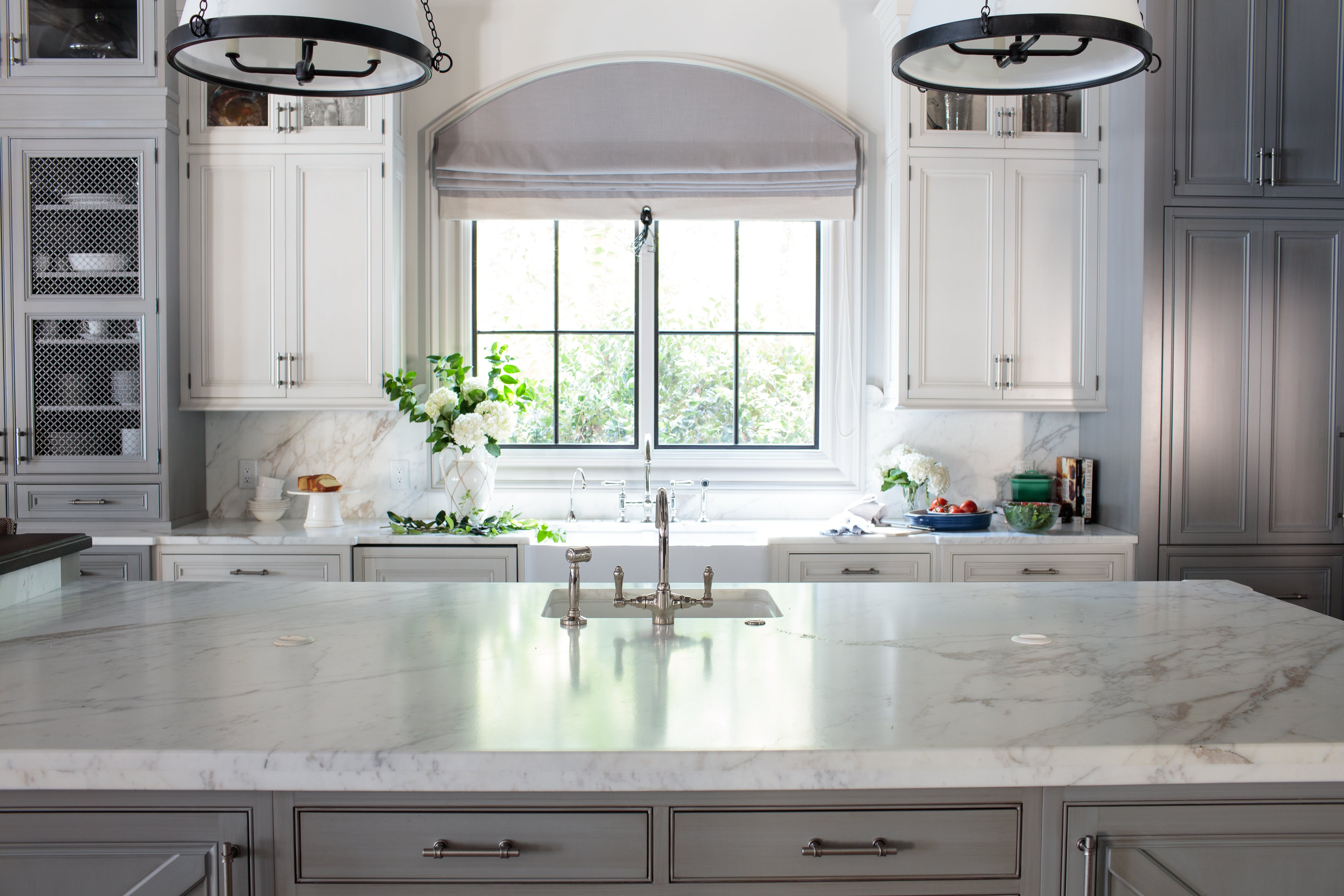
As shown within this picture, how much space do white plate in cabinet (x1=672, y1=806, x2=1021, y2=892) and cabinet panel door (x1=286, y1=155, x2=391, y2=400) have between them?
2.67 metres

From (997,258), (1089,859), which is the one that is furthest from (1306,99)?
(1089,859)

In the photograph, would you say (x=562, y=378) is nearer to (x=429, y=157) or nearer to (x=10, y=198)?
(x=429, y=157)

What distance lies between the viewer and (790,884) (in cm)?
130

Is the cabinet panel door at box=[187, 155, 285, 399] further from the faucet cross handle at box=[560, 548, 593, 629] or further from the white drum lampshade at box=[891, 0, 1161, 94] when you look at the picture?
the white drum lampshade at box=[891, 0, 1161, 94]

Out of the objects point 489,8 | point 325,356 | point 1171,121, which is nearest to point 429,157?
point 489,8

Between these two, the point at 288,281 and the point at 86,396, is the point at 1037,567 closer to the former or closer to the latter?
the point at 288,281

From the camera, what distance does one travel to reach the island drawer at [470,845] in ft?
4.22

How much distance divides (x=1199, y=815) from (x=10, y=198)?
399 centimetres

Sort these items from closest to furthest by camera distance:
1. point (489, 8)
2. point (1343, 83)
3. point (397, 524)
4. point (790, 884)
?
point (790, 884)
point (1343, 83)
point (397, 524)
point (489, 8)

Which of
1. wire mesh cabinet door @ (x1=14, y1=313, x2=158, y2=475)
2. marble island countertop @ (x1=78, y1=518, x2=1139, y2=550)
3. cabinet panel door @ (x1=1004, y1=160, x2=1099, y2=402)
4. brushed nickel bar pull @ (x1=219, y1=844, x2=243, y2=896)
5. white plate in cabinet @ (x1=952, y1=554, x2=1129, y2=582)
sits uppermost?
cabinet panel door @ (x1=1004, y1=160, x2=1099, y2=402)

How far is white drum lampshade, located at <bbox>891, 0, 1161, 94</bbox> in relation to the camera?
1.47 meters

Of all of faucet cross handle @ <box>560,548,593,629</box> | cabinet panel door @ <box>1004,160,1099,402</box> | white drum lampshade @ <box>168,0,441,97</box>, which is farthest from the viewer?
cabinet panel door @ <box>1004,160,1099,402</box>

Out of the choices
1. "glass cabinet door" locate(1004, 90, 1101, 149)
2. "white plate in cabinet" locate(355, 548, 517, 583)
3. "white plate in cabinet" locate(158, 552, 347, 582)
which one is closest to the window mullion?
"white plate in cabinet" locate(355, 548, 517, 583)

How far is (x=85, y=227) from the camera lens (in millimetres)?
3428
